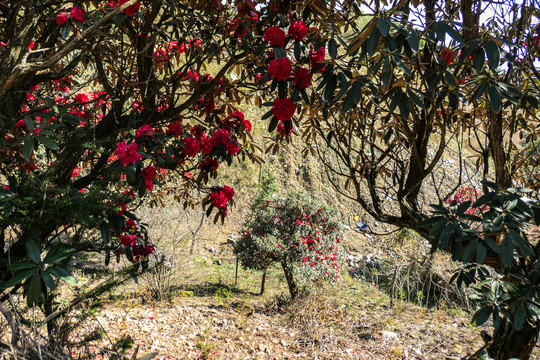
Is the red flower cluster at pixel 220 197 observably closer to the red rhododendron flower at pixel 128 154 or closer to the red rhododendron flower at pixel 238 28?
the red rhododendron flower at pixel 128 154

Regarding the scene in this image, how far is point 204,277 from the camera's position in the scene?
5062 millimetres

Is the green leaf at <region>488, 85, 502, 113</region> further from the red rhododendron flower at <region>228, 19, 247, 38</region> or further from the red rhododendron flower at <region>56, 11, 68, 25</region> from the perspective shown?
the red rhododendron flower at <region>56, 11, 68, 25</region>

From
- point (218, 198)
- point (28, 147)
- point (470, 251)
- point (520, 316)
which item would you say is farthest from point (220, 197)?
point (520, 316)

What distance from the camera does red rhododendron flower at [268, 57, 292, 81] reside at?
4.20 ft

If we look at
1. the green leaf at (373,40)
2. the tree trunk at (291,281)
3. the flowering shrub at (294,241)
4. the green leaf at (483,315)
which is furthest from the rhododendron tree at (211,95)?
the tree trunk at (291,281)

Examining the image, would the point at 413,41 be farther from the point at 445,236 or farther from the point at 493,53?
the point at 445,236

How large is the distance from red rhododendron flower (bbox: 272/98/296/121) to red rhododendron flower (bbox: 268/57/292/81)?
8 centimetres

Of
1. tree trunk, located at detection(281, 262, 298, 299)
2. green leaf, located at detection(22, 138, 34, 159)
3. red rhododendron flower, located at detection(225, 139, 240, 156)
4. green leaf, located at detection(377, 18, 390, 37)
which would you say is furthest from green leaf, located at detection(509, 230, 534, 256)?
tree trunk, located at detection(281, 262, 298, 299)

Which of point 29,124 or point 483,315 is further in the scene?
point 483,315

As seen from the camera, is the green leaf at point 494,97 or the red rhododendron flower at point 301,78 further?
the red rhododendron flower at point 301,78

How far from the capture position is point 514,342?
169 centimetres

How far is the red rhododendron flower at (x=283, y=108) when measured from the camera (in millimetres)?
1356

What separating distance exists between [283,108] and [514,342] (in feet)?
5.13

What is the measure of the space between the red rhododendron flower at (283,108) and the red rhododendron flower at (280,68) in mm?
83
